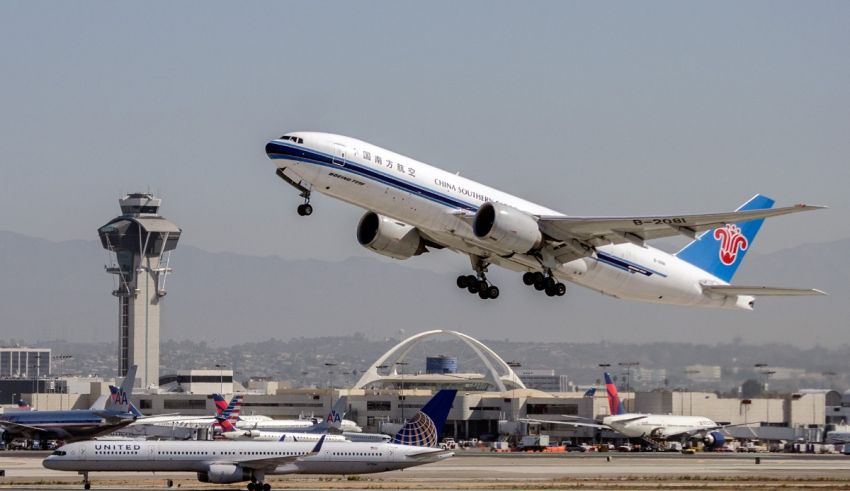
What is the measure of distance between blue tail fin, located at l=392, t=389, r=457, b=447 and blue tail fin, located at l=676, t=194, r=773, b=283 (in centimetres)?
1869

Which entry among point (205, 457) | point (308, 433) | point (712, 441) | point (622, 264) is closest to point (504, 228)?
point (622, 264)

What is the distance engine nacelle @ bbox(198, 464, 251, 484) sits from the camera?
72.1 metres

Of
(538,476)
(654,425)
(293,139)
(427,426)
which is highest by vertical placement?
(293,139)

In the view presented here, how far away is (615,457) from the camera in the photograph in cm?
10956

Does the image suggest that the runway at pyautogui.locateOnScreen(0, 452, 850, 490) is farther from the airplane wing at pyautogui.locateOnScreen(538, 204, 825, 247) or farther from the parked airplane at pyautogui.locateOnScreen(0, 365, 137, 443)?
the airplane wing at pyautogui.locateOnScreen(538, 204, 825, 247)

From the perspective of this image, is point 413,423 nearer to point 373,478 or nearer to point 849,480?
point 373,478

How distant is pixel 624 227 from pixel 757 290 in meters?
9.74

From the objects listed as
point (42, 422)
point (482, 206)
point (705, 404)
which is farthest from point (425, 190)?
point (705, 404)

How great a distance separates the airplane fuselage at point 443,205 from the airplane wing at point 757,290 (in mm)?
630

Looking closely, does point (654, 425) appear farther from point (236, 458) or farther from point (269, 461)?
point (269, 461)

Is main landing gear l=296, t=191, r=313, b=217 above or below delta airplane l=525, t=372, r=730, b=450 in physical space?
above

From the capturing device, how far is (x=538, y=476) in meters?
82.8

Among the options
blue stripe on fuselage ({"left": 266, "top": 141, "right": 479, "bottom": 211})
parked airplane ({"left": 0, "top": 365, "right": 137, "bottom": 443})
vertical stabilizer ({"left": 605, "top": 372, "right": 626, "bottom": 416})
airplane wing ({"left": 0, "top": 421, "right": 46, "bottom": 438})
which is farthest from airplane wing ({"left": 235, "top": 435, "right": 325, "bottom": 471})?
vertical stabilizer ({"left": 605, "top": 372, "right": 626, "bottom": 416})

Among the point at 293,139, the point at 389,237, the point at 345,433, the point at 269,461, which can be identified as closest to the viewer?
the point at 293,139
